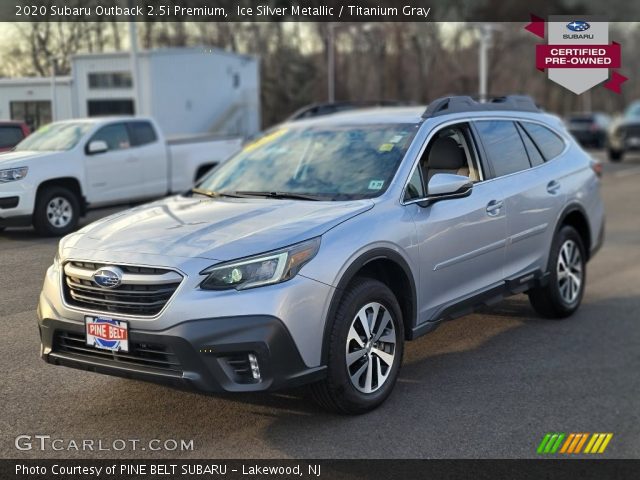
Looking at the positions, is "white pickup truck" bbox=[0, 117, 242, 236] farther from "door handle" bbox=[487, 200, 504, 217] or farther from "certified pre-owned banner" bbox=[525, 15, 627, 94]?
"certified pre-owned banner" bbox=[525, 15, 627, 94]

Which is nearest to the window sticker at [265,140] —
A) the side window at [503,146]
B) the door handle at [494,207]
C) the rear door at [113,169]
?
the rear door at [113,169]

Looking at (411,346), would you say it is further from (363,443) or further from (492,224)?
(363,443)

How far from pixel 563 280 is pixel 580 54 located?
279cm

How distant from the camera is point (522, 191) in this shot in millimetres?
5918

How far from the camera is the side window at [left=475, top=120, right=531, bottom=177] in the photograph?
579 centimetres

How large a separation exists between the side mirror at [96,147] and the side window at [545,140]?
3.31 meters

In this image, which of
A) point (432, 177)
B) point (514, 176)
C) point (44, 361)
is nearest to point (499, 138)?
point (514, 176)

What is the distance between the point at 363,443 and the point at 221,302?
1.04 m

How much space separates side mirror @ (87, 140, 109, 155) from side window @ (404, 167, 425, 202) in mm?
2311

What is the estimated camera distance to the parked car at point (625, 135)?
25.3 meters

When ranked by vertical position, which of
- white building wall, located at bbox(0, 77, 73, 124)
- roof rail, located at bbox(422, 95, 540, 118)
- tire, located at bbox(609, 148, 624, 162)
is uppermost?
white building wall, located at bbox(0, 77, 73, 124)

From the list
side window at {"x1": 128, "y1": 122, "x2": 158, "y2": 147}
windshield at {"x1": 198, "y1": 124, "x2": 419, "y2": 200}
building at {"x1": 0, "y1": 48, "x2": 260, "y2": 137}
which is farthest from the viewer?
side window at {"x1": 128, "y1": 122, "x2": 158, "y2": 147}

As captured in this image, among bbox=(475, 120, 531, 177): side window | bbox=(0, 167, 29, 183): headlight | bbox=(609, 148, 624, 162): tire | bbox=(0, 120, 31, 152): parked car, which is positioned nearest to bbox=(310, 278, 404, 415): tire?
bbox=(475, 120, 531, 177): side window

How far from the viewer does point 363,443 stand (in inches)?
158
